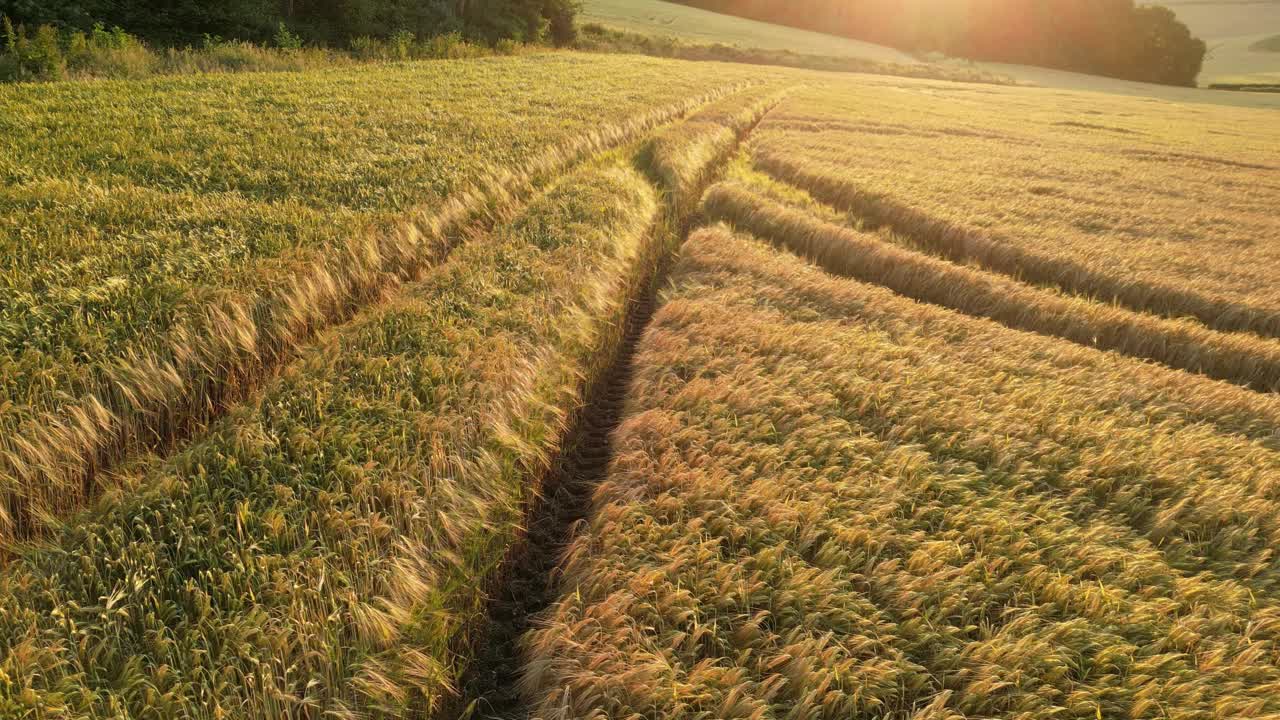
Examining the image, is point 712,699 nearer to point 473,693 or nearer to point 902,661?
point 902,661

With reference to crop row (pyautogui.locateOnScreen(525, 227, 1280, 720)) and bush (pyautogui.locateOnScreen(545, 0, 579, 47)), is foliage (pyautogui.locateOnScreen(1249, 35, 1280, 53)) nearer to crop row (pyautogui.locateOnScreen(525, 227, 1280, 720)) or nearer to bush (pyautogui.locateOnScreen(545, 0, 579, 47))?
bush (pyautogui.locateOnScreen(545, 0, 579, 47))

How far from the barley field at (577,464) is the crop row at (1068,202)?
15 centimetres

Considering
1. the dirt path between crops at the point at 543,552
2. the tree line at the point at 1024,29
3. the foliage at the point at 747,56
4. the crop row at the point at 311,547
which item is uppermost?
the tree line at the point at 1024,29

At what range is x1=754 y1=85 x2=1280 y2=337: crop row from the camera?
6.92 metres

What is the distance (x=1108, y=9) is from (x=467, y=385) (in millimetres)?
111736

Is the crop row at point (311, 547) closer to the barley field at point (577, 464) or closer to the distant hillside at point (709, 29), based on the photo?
the barley field at point (577, 464)

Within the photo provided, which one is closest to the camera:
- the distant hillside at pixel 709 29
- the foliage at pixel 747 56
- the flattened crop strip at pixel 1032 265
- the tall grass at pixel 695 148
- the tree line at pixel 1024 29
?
the flattened crop strip at pixel 1032 265

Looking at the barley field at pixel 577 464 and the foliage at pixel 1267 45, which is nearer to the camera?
the barley field at pixel 577 464

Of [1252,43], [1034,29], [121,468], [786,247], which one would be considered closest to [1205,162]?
[786,247]

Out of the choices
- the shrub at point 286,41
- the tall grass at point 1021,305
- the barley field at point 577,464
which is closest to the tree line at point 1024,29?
the shrub at point 286,41

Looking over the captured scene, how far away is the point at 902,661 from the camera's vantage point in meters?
2.12

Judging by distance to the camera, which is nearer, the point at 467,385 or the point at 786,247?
the point at 467,385

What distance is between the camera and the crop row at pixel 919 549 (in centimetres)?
206

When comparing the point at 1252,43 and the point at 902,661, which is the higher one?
the point at 1252,43
